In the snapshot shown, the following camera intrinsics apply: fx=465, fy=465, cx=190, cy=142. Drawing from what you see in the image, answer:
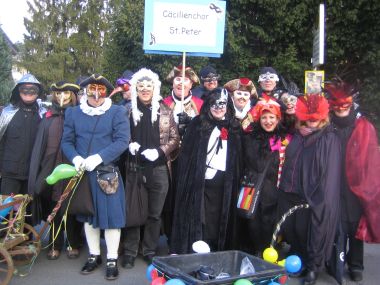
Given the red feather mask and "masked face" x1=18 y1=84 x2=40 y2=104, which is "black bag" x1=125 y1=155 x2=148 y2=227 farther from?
the red feather mask

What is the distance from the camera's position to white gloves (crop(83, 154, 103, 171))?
426 cm

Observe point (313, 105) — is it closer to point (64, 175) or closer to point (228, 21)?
point (64, 175)

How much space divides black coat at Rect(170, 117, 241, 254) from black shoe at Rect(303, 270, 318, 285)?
0.79m

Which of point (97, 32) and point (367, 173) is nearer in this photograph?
point (367, 173)

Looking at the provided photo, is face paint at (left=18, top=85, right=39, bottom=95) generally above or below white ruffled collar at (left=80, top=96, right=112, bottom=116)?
above

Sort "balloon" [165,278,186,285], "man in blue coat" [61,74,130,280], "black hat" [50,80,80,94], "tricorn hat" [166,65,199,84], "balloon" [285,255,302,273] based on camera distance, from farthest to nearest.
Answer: "tricorn hat" [166,65,199,84] < "black hat" [50,80,80,94] < "man in blue coat" [61,74,130,280] < "balloon" [285,255,302,273] < "balloon" [165,278,186,285]

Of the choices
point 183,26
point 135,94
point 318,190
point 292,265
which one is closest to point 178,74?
point 183,26

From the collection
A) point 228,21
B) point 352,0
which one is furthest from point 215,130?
point 352,0

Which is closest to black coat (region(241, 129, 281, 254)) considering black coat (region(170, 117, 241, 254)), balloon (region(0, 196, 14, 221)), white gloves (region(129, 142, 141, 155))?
black coat (region(170, 117, 241, 254))

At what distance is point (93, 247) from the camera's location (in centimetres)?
467

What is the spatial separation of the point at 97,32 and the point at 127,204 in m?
31.4

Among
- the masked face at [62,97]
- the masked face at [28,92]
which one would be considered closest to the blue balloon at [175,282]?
the masked face at [62,97]

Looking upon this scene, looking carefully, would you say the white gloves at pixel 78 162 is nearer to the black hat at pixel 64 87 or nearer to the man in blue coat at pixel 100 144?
the man in blue coat at pixel 100 144

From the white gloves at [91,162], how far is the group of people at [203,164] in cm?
1
